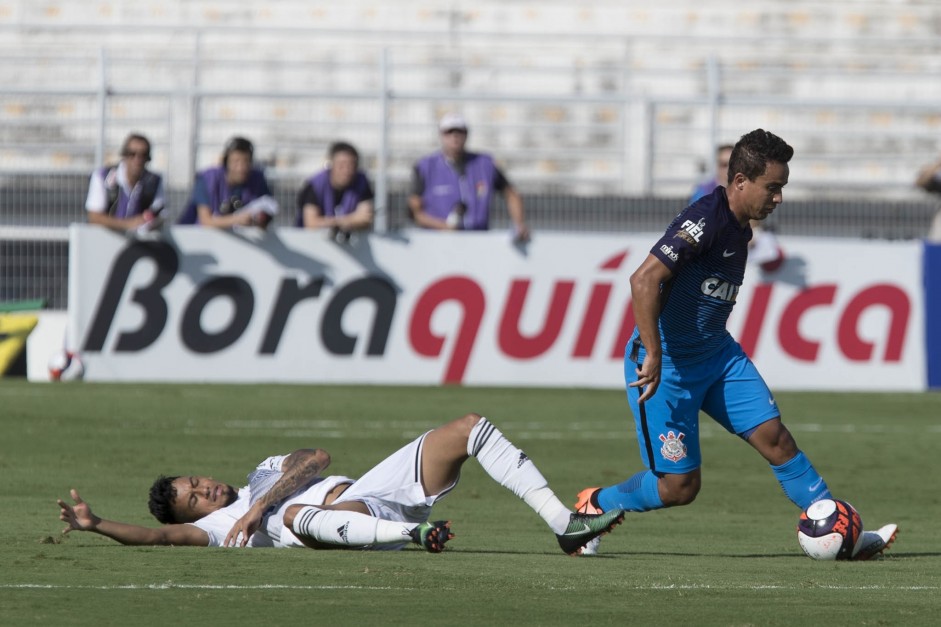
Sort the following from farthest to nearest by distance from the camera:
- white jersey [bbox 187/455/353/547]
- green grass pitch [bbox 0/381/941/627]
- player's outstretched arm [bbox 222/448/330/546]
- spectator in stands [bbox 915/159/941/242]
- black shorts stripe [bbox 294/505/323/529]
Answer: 1. spectator in stands [bbox 915/159/941/242]
2. white jersey [bbox 187/455/353/547]
3. player's outstretched arm [bbox 222/448/330/546]
4. black shorts stripe [bbox 294/505/323/529]
5. green grass pitch [bbox 0/381/941/627]

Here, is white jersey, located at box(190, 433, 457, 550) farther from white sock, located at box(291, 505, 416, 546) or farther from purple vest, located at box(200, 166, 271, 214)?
purple vest, located at box(200, 166, 271, 214)

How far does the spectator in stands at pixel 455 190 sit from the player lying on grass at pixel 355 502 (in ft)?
30.9

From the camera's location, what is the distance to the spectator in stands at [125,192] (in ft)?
57.9

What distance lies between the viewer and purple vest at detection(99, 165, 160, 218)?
1786 cm

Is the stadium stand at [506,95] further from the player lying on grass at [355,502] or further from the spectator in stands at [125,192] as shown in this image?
the player lying on grass at [355,502]

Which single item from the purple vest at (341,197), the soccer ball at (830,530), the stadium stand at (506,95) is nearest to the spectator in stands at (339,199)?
the purple vest at (341,197)

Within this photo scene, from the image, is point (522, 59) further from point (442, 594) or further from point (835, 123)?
point (442, 594)

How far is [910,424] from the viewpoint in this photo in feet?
51.9

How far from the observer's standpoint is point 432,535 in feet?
26.4

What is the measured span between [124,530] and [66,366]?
32.2 ft

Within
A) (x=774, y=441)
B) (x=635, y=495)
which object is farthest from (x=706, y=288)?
(x=635, y=495)

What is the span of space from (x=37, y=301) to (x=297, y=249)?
2835 mm

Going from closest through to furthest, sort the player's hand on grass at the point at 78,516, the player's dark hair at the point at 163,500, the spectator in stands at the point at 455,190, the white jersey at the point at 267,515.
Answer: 1. the player's hand on grass at the point at 78,516
2. the white jersey at the point at 267,515
3. the player's dark hair at the point at 163,500
4. the spectator in stands at the point at 455,190

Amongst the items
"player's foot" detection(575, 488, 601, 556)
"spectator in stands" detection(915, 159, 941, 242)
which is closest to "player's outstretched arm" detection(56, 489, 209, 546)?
"player's foot" detection(575, 488, 601, 556)
